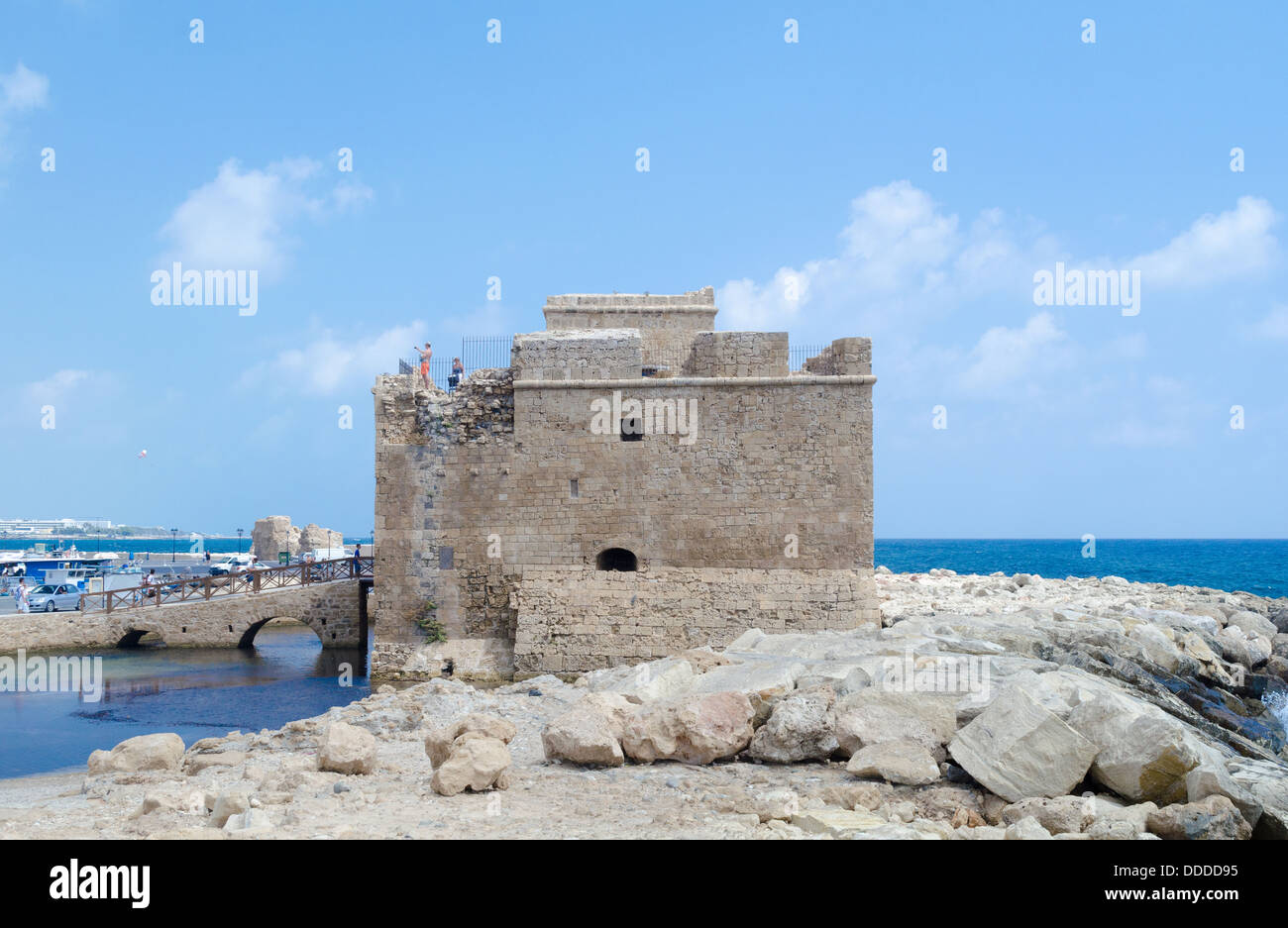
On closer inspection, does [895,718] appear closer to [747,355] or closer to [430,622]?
[747,355]

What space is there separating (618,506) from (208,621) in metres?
11.7

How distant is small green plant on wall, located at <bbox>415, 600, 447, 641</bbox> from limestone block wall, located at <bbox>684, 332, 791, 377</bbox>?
6583 mm

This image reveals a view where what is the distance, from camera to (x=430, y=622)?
15.8 meters

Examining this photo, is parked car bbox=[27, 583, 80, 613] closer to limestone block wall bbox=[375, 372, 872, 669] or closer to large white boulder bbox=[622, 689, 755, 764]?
limestone block wall bbox=[375, 372, 872, 669]

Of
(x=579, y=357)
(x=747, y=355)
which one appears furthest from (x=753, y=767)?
(x=579, y=357)

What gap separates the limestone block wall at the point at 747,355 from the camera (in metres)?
15.4

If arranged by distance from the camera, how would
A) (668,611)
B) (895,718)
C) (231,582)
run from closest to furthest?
(895,718), (668,611), (231,582)

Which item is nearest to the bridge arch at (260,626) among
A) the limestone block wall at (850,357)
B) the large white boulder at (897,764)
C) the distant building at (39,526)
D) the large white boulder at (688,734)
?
the limestone block wall at (850,357)

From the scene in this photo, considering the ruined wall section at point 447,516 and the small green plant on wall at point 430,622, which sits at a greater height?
the ruined wall section at point 447,516

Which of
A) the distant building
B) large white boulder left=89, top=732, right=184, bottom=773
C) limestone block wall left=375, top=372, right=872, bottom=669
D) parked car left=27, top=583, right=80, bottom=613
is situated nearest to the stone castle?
limestone block wall left=375, top=372, right=872, bottom=669

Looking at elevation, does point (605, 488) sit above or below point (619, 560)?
above

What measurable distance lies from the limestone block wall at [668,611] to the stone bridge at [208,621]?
7010 mm


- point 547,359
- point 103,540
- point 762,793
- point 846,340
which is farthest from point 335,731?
point 103,540

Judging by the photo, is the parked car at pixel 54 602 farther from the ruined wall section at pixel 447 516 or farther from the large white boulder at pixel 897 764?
the large white boulder at pixel 897 764
